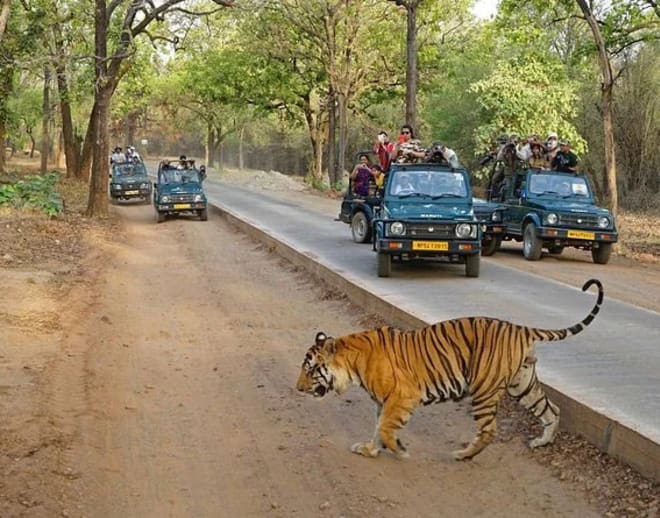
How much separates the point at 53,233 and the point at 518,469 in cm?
1620

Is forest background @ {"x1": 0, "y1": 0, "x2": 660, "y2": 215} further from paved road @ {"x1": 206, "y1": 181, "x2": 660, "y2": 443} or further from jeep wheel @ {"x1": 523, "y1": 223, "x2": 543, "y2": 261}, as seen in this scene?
paved road @ {"x1": 206, "y1": 181, "x2": 660, "y2": 443}

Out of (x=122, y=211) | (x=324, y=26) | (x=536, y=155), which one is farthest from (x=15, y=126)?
(x=536, y=155)

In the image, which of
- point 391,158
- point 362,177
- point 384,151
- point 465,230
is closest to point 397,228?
point 465,230

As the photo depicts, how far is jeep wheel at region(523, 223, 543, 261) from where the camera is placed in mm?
17406

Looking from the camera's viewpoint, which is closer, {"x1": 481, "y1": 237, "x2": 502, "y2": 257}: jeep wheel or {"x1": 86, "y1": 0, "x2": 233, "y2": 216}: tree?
{"x1": 481, "y1": 237, "x2": 502, "y2": 257}: jeep wheel

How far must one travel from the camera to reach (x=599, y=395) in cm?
673

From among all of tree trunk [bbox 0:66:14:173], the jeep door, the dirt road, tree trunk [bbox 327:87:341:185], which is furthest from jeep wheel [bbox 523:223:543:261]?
tree trunk [bbox 327:87:341:185]

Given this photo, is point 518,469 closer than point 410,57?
Yes

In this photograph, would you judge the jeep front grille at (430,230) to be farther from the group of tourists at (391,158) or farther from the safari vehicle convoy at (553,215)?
the safari vehicle convoy at (553,215)

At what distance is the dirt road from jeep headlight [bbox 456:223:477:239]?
8.85ft

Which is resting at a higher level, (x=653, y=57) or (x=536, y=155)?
(x=653, y=57)

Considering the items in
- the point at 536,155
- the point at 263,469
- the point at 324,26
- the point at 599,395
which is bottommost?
the point at 263,469

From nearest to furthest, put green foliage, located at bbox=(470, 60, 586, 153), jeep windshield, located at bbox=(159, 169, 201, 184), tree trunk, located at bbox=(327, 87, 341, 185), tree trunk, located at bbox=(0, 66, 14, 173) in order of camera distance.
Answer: jeep windshield, located at bbox=(159, 169, 201, 184) → tree trunk, located at bbox=(0, 66, 14, 173) → green foliage, located at bbox=(470, 60, 586, 153) → tree trunk, located at bbox=(327, 87, 341, 185)

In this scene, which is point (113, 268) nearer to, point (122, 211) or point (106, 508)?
point (106, 508)
